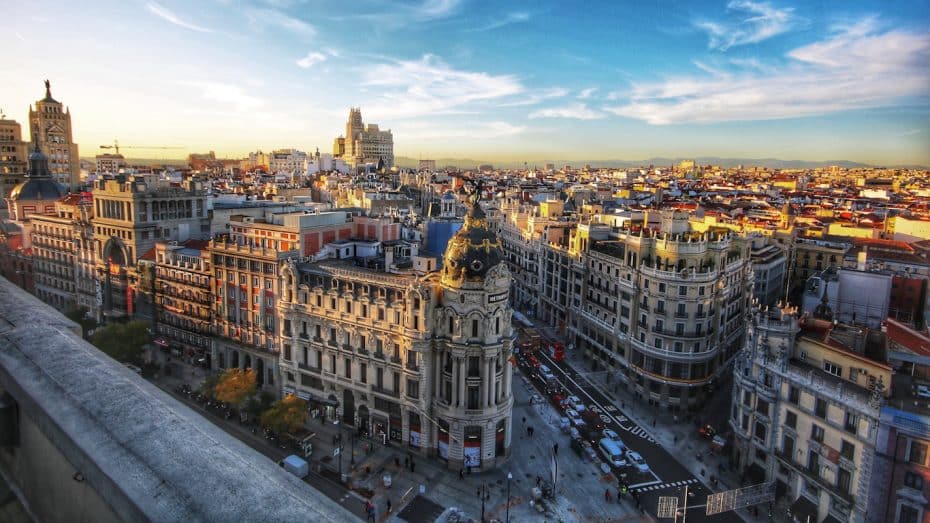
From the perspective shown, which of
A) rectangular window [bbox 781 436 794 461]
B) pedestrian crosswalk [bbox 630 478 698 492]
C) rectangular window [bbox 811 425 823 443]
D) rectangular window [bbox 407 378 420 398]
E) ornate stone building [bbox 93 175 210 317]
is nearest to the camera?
rectangular window [bbox 811 425 823 443]

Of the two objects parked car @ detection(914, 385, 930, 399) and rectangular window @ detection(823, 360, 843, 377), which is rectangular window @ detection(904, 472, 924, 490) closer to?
parked car @ detection(914, 385, 930, 399)

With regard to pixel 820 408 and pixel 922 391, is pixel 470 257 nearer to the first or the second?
pixel 820 408

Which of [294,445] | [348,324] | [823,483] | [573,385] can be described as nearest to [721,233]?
[573,385]

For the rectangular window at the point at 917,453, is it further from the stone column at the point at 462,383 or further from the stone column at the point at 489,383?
the stone column at the point at 462,383

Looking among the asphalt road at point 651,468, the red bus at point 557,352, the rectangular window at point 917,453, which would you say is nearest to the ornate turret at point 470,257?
the asphalt road at point 651,468

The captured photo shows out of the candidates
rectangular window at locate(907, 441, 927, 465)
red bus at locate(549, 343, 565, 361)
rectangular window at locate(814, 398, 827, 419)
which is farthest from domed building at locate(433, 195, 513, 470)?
rectangular window at locate(907, 441, 927, 465)

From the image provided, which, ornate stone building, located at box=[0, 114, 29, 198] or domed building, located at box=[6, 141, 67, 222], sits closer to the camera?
domed building, located at box=[6, 141, 67, 222]

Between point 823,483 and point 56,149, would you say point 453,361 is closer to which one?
point 823,483
